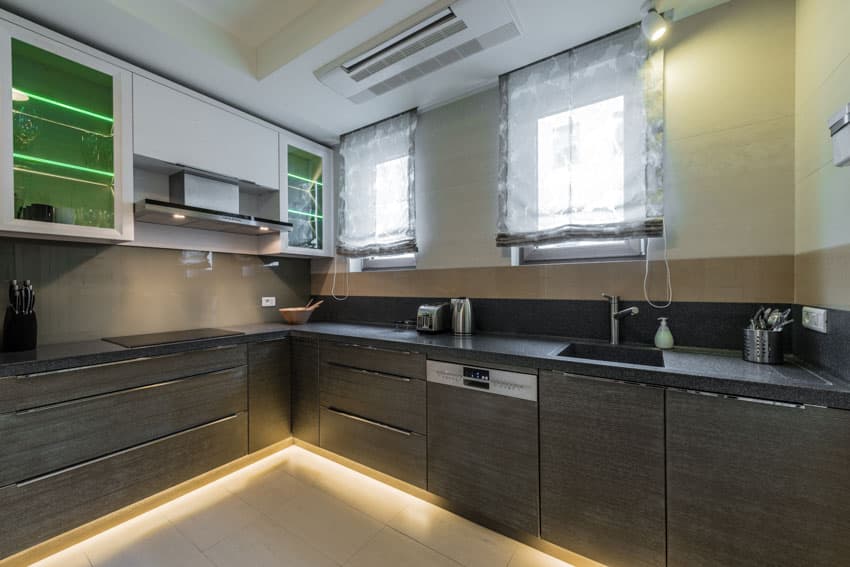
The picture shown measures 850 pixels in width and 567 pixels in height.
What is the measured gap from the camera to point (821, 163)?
4.12 feet

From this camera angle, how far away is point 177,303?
93.6 inches

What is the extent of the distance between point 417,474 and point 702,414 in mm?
1340

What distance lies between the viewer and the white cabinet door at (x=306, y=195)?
2.72 m

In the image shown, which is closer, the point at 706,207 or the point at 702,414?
the point at 702,414

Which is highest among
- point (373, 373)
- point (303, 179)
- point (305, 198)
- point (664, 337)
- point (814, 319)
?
point (303, 179)

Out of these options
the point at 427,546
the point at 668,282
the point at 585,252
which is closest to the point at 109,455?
the point at 427,546

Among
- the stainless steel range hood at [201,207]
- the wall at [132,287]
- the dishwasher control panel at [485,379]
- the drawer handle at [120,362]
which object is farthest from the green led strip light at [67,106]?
the dishwasher control panel at [485,379]

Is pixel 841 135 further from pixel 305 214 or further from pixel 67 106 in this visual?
pixel 67 106

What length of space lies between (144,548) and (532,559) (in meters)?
1.75

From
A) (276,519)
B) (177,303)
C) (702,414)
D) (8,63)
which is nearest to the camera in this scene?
(702,414)

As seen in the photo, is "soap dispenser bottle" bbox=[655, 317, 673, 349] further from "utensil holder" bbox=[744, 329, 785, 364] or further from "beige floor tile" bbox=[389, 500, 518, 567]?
"beige floor tile" bbox=[389, 500, 518, 567]

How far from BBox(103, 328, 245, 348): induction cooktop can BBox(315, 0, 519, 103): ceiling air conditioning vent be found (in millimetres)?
1726

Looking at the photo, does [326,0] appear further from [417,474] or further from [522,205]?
[417,474]

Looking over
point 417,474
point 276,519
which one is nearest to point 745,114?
point 417,474
